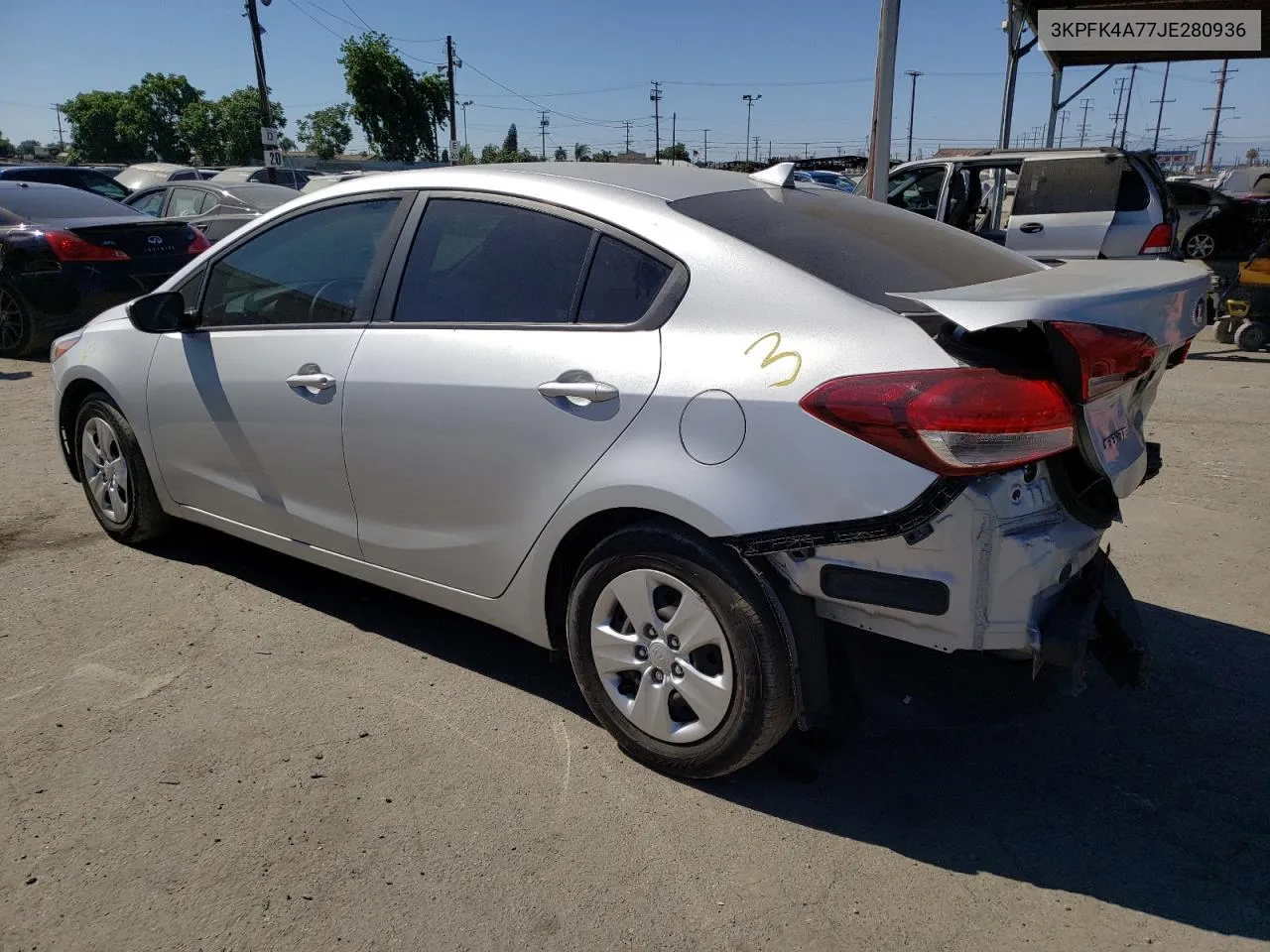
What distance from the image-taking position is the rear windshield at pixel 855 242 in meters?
2.72

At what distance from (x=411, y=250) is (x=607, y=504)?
1246 millimetres

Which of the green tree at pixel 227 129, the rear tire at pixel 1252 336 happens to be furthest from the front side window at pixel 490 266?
the green tree at pixel 227 129

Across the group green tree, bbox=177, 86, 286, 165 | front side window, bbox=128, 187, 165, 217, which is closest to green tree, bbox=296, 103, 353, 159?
green tree, bbox=177, 86, 286, 165

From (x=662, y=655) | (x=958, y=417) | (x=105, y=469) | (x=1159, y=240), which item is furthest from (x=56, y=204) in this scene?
(x=1159, y=240)

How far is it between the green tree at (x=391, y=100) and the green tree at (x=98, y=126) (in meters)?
33.7

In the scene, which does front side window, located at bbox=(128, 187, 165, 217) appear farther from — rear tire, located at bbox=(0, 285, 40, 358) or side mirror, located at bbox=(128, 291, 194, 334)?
side mirror, located at bbox=(128, 291, 194, 334)

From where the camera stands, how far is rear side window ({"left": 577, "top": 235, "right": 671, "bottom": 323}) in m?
2.79

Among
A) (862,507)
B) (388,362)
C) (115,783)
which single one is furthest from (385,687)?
(862,507)

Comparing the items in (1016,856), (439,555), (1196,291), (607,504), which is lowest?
(1016,856)

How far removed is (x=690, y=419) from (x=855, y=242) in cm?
87

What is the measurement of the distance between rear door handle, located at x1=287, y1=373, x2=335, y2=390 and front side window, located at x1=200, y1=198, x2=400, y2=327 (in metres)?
0.21

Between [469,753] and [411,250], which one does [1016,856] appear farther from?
[411,250]

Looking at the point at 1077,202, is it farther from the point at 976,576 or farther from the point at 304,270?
the point at 976,576

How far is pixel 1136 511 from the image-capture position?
16.7ft
